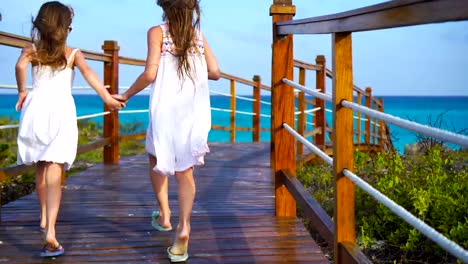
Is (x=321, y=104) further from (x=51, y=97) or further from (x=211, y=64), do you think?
(x=51, y=97)

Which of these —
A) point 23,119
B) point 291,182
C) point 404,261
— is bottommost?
point 404,261

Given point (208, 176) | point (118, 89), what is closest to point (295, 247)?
point (208, 176)

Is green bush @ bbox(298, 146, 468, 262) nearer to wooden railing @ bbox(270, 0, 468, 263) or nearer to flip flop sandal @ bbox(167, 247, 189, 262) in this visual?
wooden railing @ bbox(270, 0, 468, 263)

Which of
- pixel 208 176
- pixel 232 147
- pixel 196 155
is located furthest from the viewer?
pixel 232 147

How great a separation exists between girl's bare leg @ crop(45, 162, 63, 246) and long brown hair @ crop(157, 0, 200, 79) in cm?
82

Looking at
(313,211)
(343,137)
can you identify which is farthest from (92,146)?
(343,137)

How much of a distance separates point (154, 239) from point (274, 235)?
2.10 feet

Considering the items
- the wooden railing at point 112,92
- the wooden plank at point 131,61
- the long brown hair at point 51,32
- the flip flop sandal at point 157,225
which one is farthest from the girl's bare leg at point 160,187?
the wooden plank at point 131,61

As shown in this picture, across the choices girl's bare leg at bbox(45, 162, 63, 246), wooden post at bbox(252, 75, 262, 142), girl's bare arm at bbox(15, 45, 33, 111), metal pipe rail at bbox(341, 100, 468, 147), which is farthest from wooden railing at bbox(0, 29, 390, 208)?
wooden post at bbox(252, 75, 262, 142)

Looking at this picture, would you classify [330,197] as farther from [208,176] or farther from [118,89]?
[118,89]

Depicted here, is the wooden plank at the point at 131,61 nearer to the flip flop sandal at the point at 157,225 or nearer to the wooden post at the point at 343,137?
the flip flop sandal at the point at 157,225

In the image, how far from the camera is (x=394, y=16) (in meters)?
2.10

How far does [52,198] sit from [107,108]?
12.2ft

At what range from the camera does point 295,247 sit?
354cm
